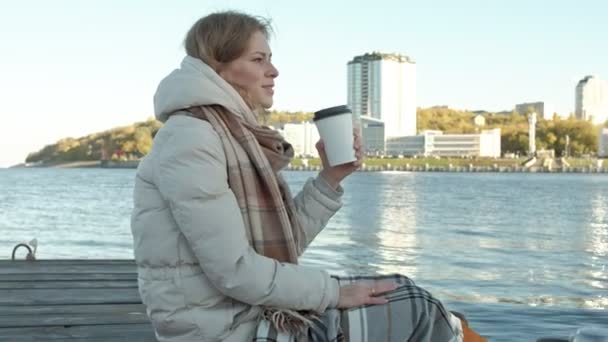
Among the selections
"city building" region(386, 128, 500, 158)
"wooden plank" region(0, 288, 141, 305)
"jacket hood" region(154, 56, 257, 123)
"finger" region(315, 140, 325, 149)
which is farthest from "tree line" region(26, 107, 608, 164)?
"jacket hood" region(154, 56, 257, 123)

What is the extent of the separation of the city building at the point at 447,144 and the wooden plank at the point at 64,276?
12663 centimetres

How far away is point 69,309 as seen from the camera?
3.62 meters

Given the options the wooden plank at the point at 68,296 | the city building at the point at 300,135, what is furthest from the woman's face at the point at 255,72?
the city building at the point at 300,135

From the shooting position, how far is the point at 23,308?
3.66m

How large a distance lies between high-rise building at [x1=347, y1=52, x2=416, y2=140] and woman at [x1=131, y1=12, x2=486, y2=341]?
143 metres

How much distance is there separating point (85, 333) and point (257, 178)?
1.67m

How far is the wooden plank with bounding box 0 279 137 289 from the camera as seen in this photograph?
4301 millimetres

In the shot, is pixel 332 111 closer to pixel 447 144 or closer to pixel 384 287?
pixel 384 287

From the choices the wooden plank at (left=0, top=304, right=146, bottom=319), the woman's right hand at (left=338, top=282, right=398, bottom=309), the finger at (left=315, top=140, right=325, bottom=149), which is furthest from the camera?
the wooden plank at (left=0, top=304, right=146, bottom=319)

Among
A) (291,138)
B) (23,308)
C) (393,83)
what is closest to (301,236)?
(23,308)

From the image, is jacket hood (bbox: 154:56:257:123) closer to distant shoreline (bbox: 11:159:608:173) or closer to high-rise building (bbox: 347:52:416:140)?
distant shoreline (bbox: 11:159:608:173)

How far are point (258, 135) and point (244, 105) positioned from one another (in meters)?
0.08

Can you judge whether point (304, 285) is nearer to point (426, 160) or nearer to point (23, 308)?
point (23, 308)

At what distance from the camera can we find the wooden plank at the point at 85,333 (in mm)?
3062
